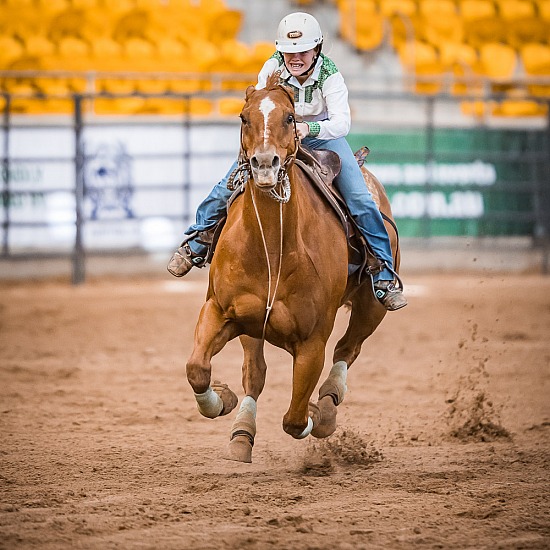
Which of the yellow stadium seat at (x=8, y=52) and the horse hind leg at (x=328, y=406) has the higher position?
the yellow stadium seat at (x=8, y=52)

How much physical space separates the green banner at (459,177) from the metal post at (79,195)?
3.55m

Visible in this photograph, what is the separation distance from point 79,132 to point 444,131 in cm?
495

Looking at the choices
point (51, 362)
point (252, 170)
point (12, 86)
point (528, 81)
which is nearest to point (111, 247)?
point (12, 86)

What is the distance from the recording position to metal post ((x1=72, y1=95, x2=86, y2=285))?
1160cm

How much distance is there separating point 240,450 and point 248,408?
1.01 ft

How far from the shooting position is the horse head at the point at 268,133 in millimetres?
3682

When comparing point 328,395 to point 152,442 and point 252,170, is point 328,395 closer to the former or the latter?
point 152,442

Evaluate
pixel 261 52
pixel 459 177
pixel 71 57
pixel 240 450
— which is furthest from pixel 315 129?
pixel 261 52

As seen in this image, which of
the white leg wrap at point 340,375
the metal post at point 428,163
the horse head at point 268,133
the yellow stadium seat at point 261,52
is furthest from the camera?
the yellow stadium seat at point 261,52

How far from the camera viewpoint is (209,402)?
439 cm

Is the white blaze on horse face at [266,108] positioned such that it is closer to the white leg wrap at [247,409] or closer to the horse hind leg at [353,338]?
the white leg wrap at [247,409]

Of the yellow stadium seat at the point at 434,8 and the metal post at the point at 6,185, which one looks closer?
the metal post at the point at 6,185

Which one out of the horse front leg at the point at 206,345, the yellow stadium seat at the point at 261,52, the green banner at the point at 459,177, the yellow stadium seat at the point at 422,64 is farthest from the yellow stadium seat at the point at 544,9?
the horse front leg at the point at 206,345

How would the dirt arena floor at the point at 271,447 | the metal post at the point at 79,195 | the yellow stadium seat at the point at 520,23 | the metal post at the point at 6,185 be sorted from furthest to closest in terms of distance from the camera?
the yellow stadium seat at the point at 520,23, the metal post at the point at 6,185, the metal post at the point at 79,195, the dirt arena floor at the point at 271,447
